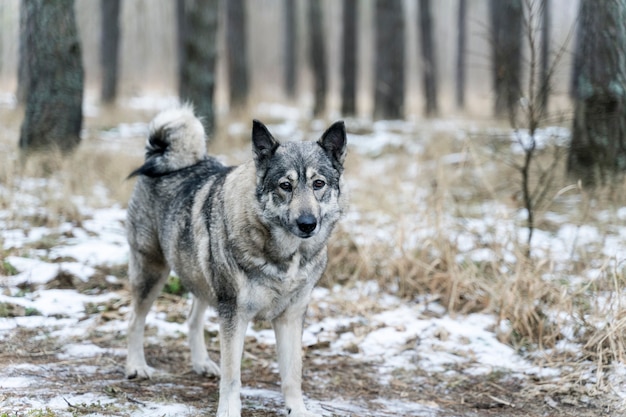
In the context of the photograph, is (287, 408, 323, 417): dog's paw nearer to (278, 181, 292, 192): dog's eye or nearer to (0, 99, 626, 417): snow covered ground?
(0, 99, 626, 417): snow covered ground

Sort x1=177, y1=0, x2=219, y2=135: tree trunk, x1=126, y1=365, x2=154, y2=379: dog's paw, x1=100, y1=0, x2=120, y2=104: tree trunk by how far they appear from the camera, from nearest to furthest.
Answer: x1=126, y1=365, x2=154, y2=379: dog's paw, x1=177, y1=0, x2=219, y2=135: tree trunk, x1=100, y1=0, x2=120, y2=104: tree trunk

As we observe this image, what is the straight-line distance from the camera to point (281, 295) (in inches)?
150

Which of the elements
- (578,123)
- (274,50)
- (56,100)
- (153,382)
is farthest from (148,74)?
(153,382)

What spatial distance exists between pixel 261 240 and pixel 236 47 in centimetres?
1375

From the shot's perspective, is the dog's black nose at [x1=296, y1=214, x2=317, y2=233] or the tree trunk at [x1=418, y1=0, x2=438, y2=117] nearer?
the dog's black nose at [x1=296, y1=214, x2=317, y2=233]

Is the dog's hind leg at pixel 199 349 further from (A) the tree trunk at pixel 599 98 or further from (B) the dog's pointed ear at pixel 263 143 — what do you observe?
(A) the tree trunk at pixel 599 98

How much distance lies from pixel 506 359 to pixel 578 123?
3509 millimetres

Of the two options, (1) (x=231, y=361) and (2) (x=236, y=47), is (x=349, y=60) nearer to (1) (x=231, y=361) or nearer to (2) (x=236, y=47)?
(2) (x=236, y=47)

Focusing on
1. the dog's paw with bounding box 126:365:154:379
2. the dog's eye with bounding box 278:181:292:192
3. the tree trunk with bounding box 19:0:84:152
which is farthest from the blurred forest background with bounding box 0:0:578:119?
the dog's paw with bounding box 126:365:154:379

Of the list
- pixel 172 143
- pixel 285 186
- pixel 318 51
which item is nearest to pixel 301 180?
pixel 285 186

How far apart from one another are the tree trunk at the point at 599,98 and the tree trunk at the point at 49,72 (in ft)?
19.8

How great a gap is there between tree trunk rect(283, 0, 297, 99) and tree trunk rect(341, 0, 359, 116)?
849cm

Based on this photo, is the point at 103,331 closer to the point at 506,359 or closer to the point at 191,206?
the point at 191,206

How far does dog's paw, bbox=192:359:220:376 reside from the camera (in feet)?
15.4
